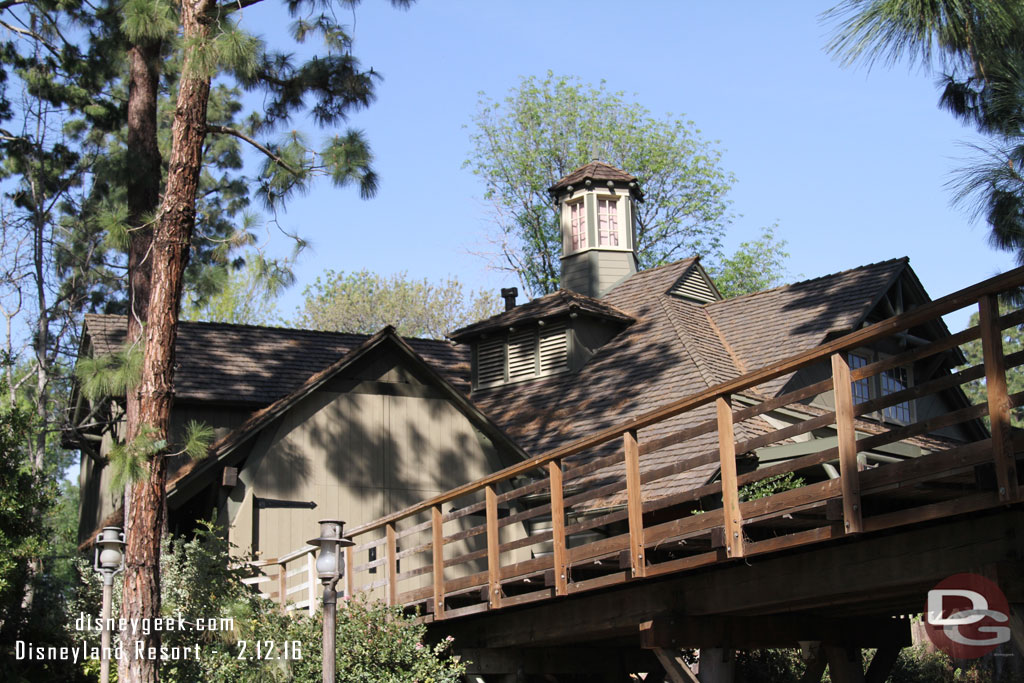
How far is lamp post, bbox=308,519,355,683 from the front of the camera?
9594mm

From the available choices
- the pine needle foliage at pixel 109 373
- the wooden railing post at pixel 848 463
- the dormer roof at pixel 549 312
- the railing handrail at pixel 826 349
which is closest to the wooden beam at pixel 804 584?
the wooden railing post at pixel 848 463

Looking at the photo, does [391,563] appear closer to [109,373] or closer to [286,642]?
[286,642]

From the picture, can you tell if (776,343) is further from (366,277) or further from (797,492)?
(366,277)

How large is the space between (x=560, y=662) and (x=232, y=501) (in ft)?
16.8

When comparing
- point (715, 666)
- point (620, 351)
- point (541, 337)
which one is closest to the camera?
point (715, 666)

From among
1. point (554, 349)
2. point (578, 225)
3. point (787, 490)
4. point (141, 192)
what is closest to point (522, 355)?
point (554, 349)

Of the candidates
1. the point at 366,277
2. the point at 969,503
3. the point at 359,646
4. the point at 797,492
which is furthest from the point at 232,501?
the point at 366,277

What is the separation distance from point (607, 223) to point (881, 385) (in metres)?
7.18

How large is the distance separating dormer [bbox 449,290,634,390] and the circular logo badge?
38.9 feet

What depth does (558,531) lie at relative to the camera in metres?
10.4

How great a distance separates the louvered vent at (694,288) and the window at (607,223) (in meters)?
2.31

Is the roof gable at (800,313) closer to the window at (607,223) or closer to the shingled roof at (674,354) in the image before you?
the shingled roof at (674,354)

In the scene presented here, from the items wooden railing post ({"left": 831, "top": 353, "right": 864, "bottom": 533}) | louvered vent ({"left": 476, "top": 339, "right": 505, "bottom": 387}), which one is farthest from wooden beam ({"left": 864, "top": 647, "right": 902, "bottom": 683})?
louvered vent ({"left": 476, "top": 339, "right": 505, "bottom": 387})

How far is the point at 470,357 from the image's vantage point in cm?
2208
